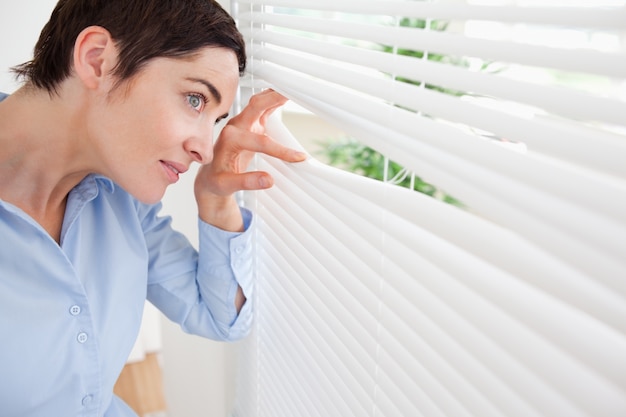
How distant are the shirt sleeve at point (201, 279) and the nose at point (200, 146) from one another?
0.28 metres

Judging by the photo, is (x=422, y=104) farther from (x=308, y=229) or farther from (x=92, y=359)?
(x=92, y=359)

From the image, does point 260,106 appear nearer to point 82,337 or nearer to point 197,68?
point 197,68

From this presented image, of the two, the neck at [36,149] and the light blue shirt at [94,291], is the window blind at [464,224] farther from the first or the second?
the neck at [36,149]

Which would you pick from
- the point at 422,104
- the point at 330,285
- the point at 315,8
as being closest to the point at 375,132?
the point at 422,104

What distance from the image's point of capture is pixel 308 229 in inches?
44.4

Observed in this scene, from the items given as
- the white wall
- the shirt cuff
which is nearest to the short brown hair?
the shirt cuff

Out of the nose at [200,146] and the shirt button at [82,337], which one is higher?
the nose at [200,146]

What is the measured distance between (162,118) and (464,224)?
520mm

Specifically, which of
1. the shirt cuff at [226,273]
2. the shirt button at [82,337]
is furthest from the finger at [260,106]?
the shirt button at [82,337]

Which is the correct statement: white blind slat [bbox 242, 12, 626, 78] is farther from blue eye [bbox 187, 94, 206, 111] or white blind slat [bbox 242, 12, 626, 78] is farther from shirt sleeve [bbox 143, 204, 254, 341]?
shirt sleeve [bbox 143, 204, 254, 341]

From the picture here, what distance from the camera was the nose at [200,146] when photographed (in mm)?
1037

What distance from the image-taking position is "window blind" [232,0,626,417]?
542mm

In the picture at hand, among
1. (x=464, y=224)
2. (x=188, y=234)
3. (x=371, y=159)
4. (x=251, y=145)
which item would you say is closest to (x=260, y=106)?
(x=251, y=145)

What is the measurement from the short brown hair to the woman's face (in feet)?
0.06
